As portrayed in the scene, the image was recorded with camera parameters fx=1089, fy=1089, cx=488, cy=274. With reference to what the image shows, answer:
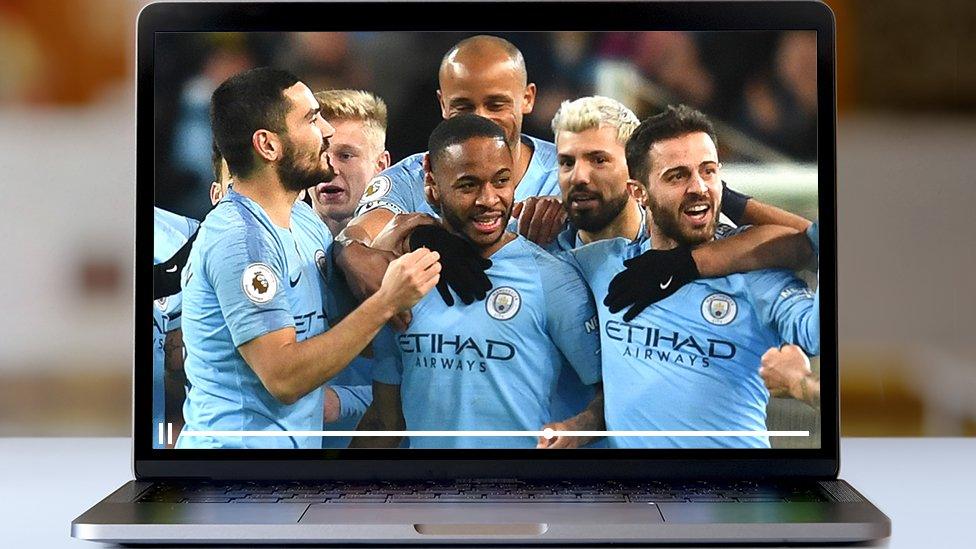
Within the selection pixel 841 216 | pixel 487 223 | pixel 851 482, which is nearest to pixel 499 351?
pixel 487 223

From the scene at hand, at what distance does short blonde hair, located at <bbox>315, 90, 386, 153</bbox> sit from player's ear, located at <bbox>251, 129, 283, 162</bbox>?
46mm

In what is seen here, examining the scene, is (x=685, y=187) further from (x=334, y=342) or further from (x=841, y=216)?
(x=841, y=216)

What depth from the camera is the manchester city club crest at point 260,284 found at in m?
0.91

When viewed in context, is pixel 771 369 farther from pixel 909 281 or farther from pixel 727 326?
pixel 909 281

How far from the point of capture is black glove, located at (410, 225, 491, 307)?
91cm

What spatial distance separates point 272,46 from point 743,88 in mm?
400

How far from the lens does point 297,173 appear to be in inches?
35.8

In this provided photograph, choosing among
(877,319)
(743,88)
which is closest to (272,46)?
(743,88)

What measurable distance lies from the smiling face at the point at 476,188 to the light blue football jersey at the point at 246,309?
105mm

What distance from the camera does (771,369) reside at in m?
0.91

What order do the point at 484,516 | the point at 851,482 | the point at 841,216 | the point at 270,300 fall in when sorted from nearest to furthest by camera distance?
the point at 484,516 < the point at 270,300 < the point at 851,482 < the point at 841,216

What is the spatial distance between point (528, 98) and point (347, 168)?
163mm

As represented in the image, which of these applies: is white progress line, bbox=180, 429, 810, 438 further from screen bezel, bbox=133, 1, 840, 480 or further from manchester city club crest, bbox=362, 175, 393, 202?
manchester city club crest, bbox=362, 175, 393, 202

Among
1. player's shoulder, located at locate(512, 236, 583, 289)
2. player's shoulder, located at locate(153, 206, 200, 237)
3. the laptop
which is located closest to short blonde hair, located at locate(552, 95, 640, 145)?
the laptop
